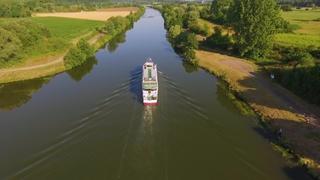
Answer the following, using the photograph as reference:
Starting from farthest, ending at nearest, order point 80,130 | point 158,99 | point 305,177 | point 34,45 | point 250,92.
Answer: point 34,45 < point 250,92 < point 158,99 < point 80,130 < point 305,177

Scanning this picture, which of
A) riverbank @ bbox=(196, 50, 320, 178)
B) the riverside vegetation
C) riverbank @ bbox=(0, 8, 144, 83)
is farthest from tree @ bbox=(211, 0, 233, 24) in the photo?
riverbank @ bbox=(0, 8, 144, 83)

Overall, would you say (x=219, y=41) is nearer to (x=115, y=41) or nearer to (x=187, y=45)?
(x=187, y=45)

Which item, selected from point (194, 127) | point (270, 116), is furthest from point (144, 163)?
point (270, 116)

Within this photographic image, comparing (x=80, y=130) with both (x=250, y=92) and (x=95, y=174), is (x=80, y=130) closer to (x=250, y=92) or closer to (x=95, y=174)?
(x=95, y=174)

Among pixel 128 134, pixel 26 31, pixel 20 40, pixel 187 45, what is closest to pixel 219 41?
pixel 187 45

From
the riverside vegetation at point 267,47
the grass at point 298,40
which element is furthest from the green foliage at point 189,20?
the grass at point 298,40

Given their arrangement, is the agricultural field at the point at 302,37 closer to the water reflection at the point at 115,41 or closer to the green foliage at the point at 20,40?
the water reflection at the point at 115,41
